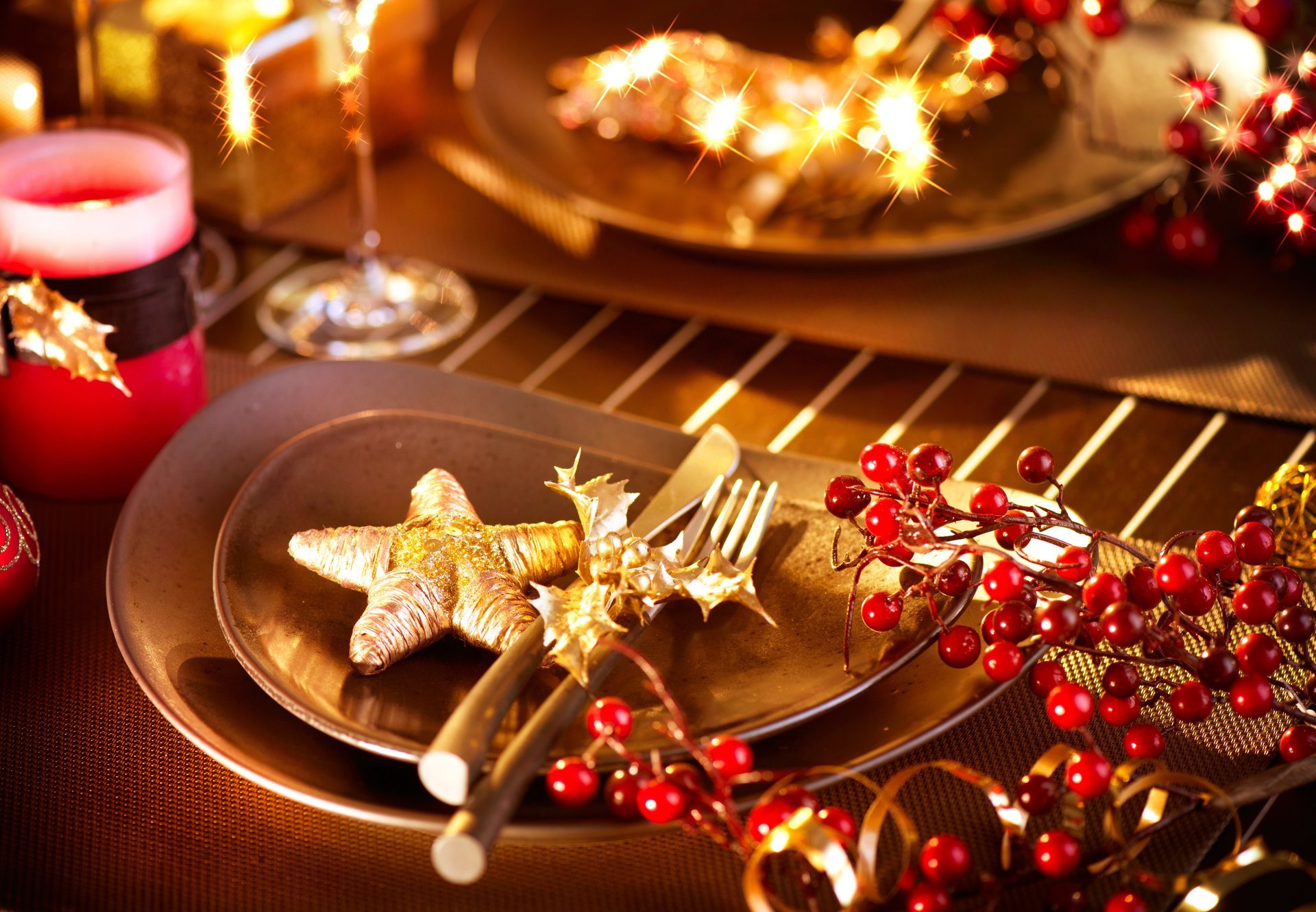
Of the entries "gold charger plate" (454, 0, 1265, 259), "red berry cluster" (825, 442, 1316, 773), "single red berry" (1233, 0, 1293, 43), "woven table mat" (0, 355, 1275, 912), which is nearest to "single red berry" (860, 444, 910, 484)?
"red berry cluster" (825, 442, 1316, 773)

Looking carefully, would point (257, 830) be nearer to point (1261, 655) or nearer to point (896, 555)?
point (896, 555)

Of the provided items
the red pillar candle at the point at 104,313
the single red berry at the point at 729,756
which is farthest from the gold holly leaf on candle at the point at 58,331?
the single red berry at the point at 729,756

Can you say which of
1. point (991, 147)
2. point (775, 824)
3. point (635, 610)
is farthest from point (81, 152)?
point (991, 147)

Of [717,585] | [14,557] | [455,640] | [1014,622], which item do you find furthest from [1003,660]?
[14,557]

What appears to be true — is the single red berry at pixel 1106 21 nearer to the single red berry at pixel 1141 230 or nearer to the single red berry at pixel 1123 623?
the single red berry at pixel 1141 230

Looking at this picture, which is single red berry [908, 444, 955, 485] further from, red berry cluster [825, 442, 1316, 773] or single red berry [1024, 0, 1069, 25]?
single red berry [1024, 0, 1069, 25]
